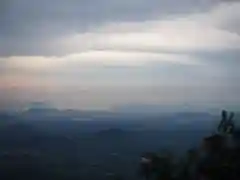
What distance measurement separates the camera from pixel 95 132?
1.56 meters

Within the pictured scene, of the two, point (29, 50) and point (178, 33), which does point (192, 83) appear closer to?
point (178, 33)

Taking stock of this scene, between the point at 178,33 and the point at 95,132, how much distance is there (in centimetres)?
41

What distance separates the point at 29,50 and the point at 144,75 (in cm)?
37

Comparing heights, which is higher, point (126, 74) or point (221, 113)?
point (126, 74)

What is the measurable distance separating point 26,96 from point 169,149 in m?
0.48

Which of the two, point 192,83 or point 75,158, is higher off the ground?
point 192,83

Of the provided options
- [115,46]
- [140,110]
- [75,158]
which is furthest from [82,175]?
[115,46]

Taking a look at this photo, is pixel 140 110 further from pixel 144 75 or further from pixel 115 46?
pixel 115 46

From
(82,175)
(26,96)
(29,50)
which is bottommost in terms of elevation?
(82,175)

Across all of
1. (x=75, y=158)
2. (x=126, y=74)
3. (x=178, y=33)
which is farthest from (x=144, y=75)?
(x=75, y=158)

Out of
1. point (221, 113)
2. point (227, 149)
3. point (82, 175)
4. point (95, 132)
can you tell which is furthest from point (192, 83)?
point (82, 175)

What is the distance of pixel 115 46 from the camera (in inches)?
62.0

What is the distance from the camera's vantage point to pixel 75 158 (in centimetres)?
157

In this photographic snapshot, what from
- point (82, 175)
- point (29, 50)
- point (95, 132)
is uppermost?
point (29, 50)
